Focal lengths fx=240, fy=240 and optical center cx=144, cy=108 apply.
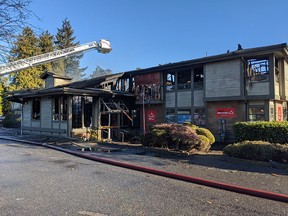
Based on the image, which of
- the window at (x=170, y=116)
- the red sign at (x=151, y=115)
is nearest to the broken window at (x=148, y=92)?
the red sign at (x=151, y=115)

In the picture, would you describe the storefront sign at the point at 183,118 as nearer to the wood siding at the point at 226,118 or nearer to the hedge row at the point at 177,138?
the wood siding at the point at 226,118

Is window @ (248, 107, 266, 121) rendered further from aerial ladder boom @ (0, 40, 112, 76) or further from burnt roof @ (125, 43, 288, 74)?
aerial ladder boom @ (0, 40, 112, 76)

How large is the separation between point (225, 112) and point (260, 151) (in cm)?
744

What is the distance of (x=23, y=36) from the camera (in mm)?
5746

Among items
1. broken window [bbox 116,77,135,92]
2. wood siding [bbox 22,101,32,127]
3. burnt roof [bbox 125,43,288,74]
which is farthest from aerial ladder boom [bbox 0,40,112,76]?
burnt roof [bbox 125,43,288,74]

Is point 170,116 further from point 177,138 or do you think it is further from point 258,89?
point 177,138

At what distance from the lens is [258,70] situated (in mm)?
15500

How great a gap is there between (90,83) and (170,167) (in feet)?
43.3

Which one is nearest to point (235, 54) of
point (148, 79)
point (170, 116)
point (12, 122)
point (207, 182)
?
point (170, 116)

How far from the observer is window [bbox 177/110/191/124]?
18.3 metres

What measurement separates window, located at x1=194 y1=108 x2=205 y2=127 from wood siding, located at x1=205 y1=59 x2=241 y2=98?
134 centimetres

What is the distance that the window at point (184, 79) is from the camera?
730 inches

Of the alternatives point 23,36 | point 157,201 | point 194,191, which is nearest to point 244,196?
point 194,191

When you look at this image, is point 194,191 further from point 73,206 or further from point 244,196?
point 73,206
